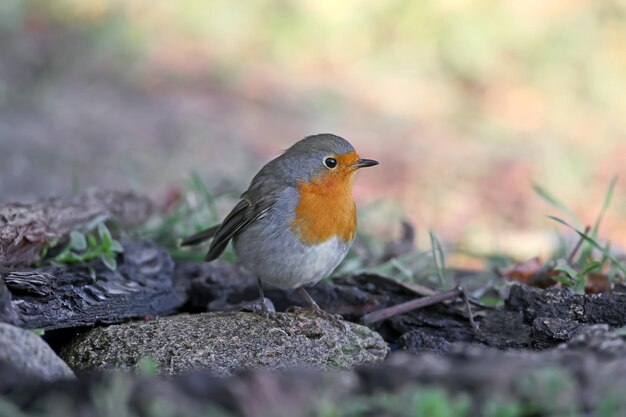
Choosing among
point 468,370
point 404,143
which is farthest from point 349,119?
point 468,370

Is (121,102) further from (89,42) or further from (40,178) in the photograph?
(40,178)

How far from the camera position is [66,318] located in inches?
142

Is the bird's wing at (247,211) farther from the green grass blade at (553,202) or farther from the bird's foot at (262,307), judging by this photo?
the green grass blade at (553,202)

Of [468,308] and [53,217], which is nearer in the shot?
[468,308]

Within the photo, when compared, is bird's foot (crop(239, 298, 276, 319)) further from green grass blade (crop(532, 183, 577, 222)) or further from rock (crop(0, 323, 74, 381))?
green grass blade (crop(532, 183, 577, 222))

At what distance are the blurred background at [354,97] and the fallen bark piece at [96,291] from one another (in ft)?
8.68

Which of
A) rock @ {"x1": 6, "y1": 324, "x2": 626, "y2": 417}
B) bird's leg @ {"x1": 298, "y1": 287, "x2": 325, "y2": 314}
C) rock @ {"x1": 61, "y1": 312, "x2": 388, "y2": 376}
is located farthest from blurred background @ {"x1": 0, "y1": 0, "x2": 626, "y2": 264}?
rock @ {"x1": 6, "y1": 324, "x2": 626, "y2": 417}

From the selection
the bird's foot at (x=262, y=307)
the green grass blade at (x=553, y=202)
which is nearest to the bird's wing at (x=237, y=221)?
the bird's foot at (x=262, y=307)

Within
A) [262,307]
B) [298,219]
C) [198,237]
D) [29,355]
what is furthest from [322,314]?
[29,355]

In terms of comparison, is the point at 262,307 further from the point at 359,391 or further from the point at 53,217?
the point at 359,391

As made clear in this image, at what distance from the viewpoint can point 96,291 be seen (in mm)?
3881

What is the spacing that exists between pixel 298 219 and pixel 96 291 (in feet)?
3.22

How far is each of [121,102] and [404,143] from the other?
9.32 feet

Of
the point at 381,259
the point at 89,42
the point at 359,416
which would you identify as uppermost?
the point at 89,42
